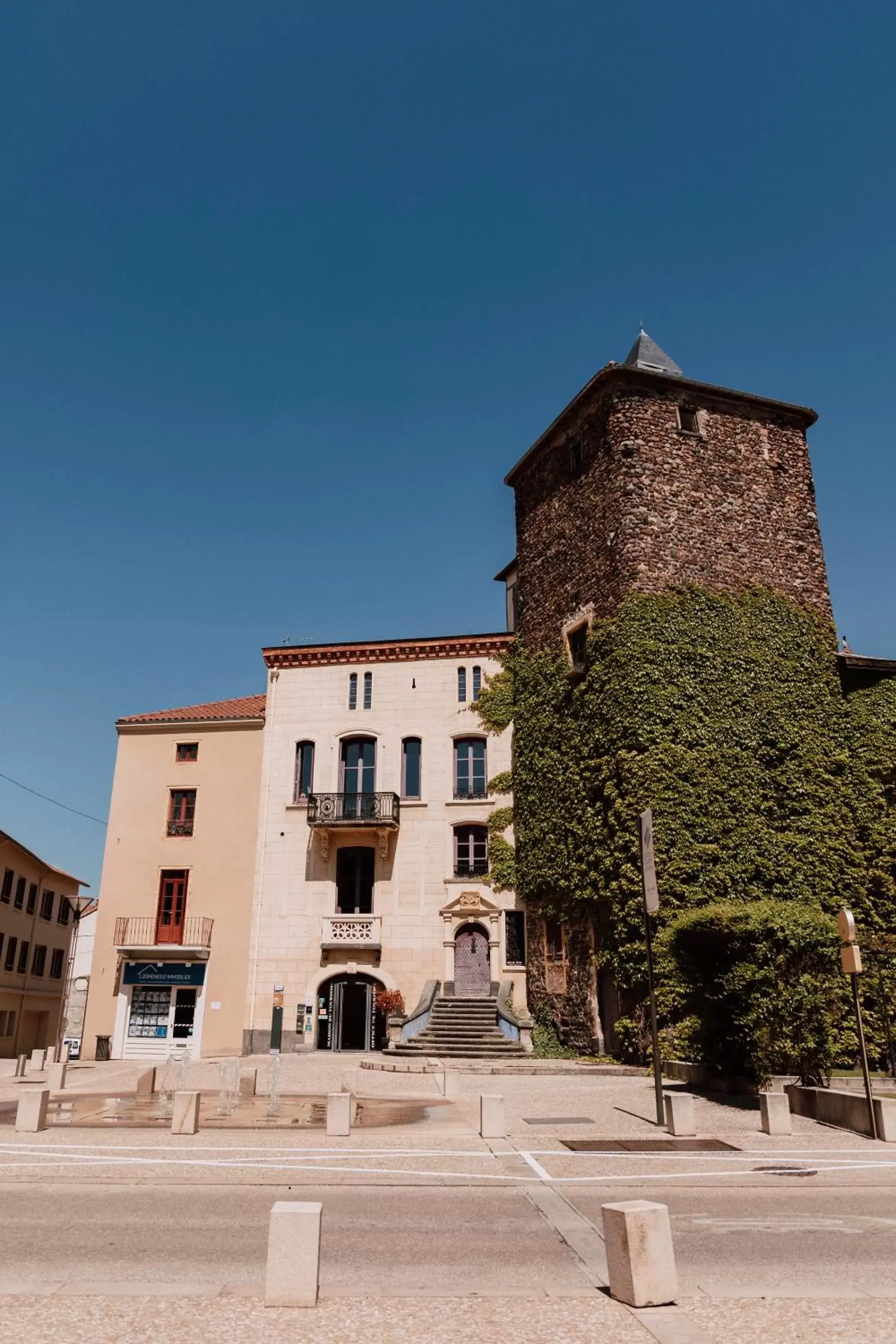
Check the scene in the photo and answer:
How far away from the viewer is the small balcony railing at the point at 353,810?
28750 mm

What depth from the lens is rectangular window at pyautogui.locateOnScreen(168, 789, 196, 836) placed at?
30672 millimetres

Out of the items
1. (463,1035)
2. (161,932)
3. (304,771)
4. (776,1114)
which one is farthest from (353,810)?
(776,1114)

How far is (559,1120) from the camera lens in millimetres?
14375

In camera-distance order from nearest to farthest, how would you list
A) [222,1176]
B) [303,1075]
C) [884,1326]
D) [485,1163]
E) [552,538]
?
[884,1326] → [222,1176] → [485,1163] → [303,1075] → [552,538]

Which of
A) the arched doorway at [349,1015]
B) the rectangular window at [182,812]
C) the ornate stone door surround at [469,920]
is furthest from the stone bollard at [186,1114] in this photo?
the rectangular window at [182,812]

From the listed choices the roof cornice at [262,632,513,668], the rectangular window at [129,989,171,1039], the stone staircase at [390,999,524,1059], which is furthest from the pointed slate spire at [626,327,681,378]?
the rectangular window at [129,989,171,1039]

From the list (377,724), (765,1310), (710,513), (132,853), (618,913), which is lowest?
(765,1310)

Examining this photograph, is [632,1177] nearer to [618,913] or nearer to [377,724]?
[618,913]

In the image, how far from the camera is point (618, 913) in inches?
874

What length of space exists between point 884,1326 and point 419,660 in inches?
1042

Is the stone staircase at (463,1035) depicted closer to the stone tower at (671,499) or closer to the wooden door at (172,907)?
the wooden door at (172,907)

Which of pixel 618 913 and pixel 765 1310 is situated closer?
pixel 765 1310

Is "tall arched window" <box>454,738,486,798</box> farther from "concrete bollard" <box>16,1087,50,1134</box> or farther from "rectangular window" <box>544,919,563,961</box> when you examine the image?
"concrete bollard" <box>16,1087,50,1134</box>

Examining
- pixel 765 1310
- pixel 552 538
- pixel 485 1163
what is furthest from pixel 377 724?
pixel 765 1310
